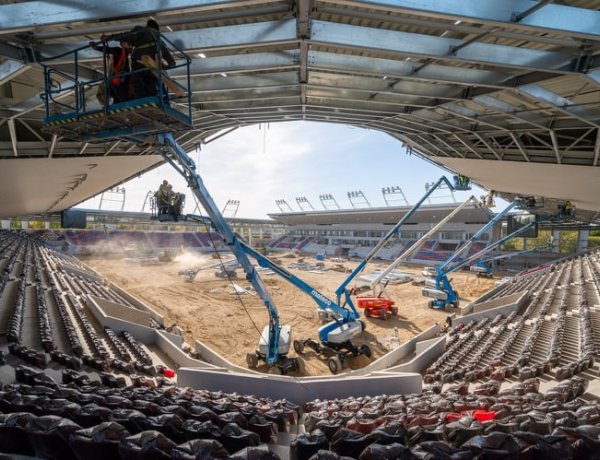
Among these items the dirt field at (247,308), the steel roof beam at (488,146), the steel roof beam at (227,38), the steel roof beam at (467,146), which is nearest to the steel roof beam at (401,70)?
the steel roof beam at (227,38)

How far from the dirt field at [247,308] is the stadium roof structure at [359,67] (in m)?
8.97

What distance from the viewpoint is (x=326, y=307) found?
1263 centimetres

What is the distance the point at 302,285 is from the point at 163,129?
7.89m

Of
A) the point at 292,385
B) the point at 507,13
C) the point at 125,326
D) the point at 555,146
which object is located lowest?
the point at 292,385

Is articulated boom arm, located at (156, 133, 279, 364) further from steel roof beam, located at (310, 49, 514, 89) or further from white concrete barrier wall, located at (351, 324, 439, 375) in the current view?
steel roof beam, located at (310, 49, 514, 89)

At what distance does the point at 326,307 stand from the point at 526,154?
29.3ft

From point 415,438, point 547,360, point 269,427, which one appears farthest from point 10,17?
point 547,360

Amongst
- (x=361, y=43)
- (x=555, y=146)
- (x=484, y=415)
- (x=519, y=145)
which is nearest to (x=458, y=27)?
(x=361, y=43)

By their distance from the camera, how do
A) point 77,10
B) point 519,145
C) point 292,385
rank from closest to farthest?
point 77,10 < point 292,385 < point 519,145

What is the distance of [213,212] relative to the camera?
9414 millimetres

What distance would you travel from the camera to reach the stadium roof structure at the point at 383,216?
40688mm

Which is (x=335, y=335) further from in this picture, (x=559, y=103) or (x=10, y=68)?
(x=10, y=68)

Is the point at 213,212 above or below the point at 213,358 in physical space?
above

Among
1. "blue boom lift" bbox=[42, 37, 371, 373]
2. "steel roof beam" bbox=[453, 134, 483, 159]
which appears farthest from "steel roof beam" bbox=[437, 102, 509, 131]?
"blue boom lift" bbox=[42, 37, 371, 373]
